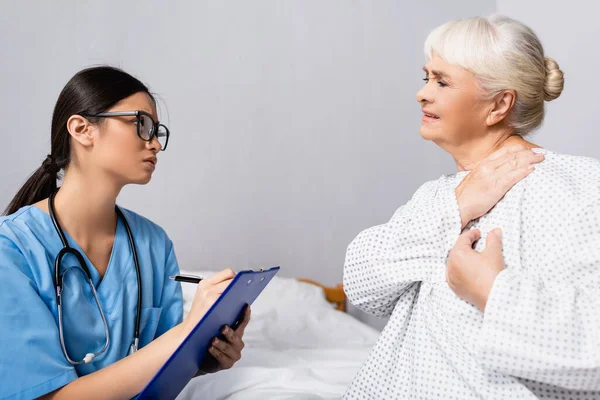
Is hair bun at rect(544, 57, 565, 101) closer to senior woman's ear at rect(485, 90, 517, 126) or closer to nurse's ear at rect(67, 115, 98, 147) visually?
senior woman's ear at rect(485, 90, 517, 126)

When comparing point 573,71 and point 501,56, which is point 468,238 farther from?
point 573,71

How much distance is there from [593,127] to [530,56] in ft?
3.87

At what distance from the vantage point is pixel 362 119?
2898 millimetres

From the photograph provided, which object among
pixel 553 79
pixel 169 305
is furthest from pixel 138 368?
pixel 553 79

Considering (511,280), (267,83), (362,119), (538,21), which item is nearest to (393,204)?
(362,119)

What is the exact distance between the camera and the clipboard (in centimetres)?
107

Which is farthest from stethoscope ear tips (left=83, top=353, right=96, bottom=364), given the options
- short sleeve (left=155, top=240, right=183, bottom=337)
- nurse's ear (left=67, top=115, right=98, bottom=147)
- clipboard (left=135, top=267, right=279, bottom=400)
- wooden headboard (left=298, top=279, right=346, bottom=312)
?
wooden headboard (left=298, top=279, right=346, bottom=312)

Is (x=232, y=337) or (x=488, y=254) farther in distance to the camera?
(x=232, y=337)

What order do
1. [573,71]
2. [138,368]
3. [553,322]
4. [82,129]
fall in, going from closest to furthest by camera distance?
[553,322], [138,368], [82,129], [573,71]

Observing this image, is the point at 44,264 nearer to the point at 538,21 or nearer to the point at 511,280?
the point at 511,280

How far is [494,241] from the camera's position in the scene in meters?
1.15

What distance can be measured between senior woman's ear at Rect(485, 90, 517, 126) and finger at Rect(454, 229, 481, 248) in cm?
28

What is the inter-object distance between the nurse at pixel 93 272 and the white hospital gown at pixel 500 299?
0.34m

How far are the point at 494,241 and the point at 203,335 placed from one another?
589mm
